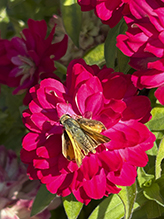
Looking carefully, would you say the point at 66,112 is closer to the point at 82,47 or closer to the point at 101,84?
the point at 101,84

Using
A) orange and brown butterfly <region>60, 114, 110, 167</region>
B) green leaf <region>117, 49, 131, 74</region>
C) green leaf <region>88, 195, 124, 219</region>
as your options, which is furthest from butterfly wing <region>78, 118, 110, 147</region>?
green leaf <region>88, 195, 124, 219</region>

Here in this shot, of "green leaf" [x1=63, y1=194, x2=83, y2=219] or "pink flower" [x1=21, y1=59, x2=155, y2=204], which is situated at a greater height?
"pink flower" [x1=21, y1=59, x2=155, y2=204]

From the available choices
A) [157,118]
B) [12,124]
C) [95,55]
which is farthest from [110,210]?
[12,124]

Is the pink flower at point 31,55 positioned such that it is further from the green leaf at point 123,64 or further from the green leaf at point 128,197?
the green leaf at point 128,197

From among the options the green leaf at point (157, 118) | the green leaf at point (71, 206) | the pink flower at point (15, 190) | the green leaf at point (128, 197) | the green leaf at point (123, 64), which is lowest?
the pink flower at point (15, 190)

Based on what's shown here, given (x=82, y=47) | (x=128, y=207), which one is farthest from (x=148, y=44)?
(x=82, y=47)

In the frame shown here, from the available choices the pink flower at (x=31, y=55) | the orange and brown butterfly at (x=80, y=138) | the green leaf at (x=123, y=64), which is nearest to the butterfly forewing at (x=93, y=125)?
the orange and brown butterfly at (x=80, y=138)

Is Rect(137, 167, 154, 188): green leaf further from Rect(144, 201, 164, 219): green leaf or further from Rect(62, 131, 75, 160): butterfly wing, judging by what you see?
Rect(62, 131, 75, 160): butterfly wing

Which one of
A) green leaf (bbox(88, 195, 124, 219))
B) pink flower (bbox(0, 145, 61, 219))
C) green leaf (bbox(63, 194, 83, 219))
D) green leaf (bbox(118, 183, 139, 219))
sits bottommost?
pink flower (bbox(0, 145, 61, 219))
